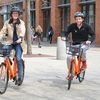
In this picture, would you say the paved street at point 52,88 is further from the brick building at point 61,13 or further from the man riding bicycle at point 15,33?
the brick building at point 61,13

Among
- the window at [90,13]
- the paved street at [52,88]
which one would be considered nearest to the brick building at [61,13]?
the window at [90,13]

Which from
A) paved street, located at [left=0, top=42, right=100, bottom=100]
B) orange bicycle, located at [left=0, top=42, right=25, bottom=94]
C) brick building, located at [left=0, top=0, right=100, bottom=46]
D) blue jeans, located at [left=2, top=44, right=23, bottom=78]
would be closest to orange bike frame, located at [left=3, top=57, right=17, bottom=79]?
orange bicycle, located at [left=0, top=42, right=25, bottom=94]

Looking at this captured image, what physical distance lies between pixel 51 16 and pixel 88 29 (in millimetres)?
27467

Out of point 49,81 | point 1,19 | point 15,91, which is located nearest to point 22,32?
point 15,91

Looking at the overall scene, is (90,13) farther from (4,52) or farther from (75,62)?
(4,52)

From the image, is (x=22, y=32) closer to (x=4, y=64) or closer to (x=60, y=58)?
(x=4, y=64)

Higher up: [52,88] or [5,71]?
[5,71]

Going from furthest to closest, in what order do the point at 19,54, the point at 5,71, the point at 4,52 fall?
the point at 19,54, the point at 4,52, the point at 5,71

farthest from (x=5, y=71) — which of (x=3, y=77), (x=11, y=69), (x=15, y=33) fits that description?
(x=15, y=33)

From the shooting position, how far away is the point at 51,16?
35719 millimetres

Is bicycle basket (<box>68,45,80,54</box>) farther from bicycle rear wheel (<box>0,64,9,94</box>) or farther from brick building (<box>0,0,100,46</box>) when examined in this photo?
brick building (<box>0,0,100,46</box>)

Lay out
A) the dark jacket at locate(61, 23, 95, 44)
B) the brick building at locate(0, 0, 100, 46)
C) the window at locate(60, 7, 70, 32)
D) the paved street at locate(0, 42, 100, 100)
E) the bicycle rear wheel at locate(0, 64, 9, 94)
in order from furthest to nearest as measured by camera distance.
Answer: the window at locate(60, 7, 70, 32), the brick building at locate(0, 0, 100, 46), the dark jacket at locate(61, 23, 95, 44), the bicycle rear wheel at locate(0, 64, 9, 94), the paved street at locate(0, 42, 100, 100)

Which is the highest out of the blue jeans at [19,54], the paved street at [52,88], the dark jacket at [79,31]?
the dark jacket at [79,31]

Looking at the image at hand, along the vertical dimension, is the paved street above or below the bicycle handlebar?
below
